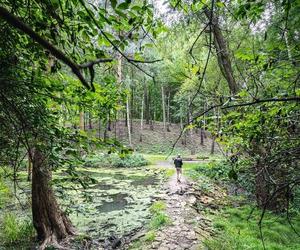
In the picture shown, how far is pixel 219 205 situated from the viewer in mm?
10414

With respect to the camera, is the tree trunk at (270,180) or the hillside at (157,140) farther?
the hillside at (157,140)

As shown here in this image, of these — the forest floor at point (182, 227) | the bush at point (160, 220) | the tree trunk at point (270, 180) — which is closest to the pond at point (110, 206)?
the bush at point (160, 220)

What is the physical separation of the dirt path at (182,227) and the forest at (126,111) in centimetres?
5

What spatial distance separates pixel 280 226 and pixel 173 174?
9.76m

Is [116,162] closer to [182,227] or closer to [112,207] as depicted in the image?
[112,207]

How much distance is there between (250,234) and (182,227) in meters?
1.73

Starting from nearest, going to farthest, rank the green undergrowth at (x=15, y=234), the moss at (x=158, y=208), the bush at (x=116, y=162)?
the green undergrowth at (x=15, y=234), the moss at (x=158, y=208), the bush at (x=116, y=162)

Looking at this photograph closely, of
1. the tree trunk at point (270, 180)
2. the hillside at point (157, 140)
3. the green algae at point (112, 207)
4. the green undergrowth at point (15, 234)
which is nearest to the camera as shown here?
the tree trunk at point (270, 180)

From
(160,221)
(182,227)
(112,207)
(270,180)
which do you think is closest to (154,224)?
(160,221)

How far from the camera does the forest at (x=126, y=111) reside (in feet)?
6.79

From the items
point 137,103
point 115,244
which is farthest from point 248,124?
point 137,103

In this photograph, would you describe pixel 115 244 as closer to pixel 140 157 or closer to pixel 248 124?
pixel 248 124

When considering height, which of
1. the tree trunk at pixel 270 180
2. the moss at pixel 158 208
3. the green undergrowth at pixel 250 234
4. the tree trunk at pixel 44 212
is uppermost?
the tree trunk at pixel 270 180

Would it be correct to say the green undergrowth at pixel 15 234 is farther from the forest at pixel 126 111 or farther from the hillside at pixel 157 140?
the hillside at pixel 157 140
